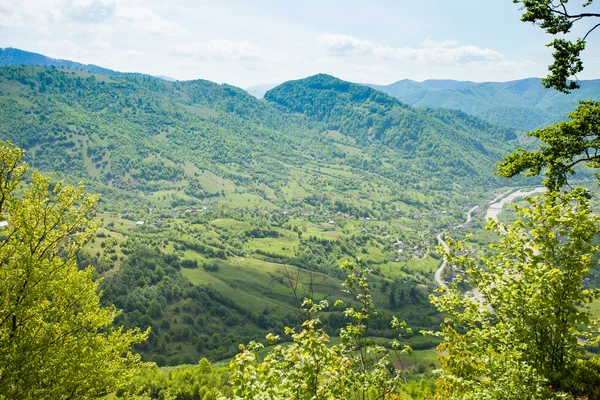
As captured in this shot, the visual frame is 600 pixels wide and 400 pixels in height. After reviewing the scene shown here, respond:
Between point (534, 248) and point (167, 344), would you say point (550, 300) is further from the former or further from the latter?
point (167, 344)

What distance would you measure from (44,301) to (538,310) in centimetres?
2164

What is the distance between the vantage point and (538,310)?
1177cm

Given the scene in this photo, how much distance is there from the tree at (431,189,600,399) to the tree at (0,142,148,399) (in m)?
16.8

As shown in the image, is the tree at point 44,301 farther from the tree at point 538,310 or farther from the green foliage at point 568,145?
the green foliage at point 568,145

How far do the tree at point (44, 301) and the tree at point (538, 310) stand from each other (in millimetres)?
16771

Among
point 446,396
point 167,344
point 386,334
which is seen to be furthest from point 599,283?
point 446,396

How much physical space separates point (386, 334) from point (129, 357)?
142652mm

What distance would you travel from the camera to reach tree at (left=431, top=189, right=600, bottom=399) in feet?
36.6

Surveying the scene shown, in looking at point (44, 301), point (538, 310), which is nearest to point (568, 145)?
point (538, 310)

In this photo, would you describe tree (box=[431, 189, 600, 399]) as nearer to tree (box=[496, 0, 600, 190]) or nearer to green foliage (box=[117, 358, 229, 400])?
tree (box=[496, 0, 600, 190])

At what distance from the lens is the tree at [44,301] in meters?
16.2

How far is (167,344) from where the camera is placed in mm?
136500

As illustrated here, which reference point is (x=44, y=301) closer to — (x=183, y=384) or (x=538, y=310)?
(x=538, y=310)

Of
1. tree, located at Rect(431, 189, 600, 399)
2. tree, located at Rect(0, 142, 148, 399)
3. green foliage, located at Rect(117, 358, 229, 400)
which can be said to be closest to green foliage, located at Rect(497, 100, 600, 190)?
tree, located at Rect(431, 189, 600, 399)
